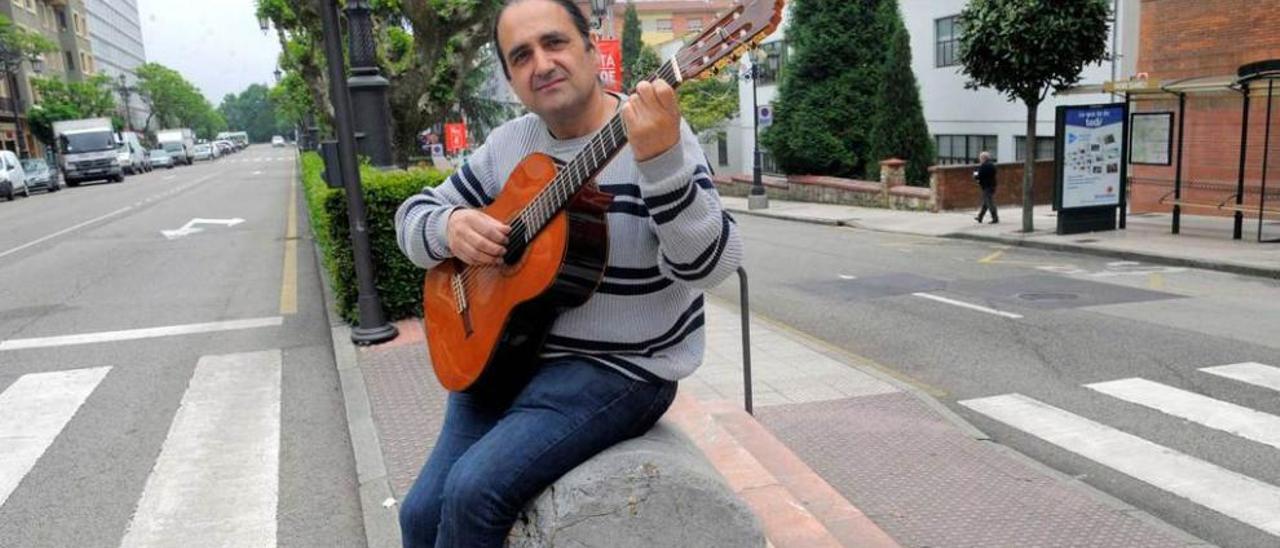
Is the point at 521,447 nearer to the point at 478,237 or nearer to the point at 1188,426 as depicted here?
the point at 478,237

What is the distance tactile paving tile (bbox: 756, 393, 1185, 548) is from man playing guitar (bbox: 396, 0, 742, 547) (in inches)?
88.9

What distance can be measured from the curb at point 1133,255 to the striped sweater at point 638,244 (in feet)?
38.2

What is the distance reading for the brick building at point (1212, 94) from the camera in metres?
15.8

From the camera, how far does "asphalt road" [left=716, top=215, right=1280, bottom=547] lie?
192 inches

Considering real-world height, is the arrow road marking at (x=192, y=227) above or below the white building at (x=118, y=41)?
below

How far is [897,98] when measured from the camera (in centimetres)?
2470

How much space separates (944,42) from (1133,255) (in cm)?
1377

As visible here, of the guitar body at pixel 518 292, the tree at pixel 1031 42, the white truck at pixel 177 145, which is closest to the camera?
the guitar body at pixel 518 292

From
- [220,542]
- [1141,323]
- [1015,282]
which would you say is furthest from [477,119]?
[220,542]

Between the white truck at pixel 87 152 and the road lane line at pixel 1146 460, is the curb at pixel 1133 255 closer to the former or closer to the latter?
the road lane line at pixel 1146 460

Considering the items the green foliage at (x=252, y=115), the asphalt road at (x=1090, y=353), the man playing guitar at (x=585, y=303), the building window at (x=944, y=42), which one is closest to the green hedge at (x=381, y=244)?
the asphalt road at (x=1090, y=353)

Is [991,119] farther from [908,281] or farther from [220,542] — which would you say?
[220,542]

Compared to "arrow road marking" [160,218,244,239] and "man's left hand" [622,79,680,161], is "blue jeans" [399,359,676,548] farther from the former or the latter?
"arrow road marking" [160,218,244,239]

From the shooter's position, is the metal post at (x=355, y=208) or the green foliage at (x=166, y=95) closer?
the metal post at (x=355, y=208)
